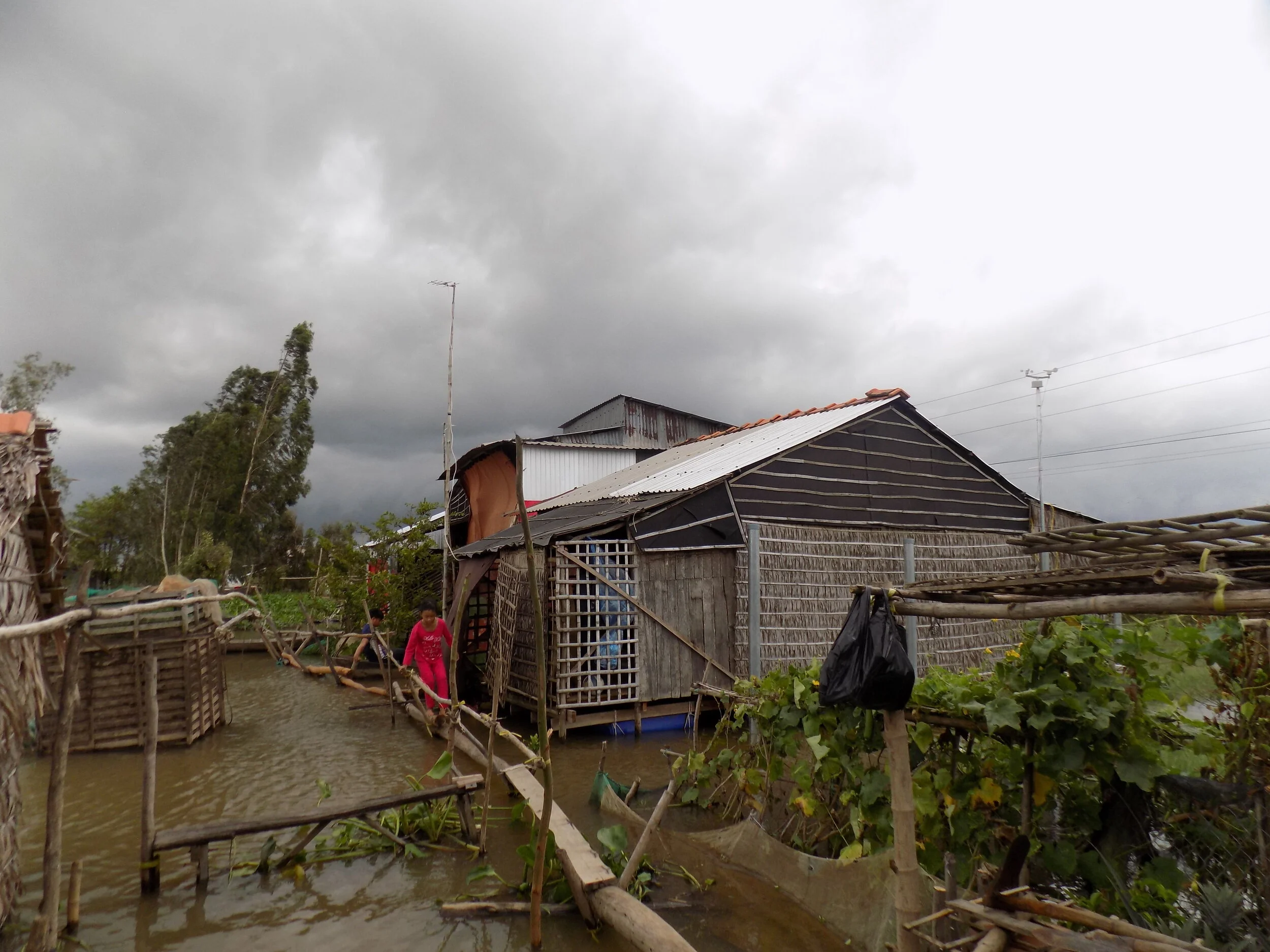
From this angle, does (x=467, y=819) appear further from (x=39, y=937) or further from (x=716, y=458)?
(x=716, y=458)

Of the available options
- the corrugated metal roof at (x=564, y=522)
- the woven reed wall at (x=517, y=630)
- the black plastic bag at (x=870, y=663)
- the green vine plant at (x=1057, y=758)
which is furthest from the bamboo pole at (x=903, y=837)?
the woven reed wall at (x=517, y=630)

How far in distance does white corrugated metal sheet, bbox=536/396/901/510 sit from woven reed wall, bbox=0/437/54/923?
24.1ft

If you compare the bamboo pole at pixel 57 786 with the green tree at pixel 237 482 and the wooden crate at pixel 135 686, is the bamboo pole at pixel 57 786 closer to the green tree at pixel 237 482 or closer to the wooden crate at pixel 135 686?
the wooden crate at pixel 135 686

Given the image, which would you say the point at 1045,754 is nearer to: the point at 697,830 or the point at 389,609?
the point at 697,830

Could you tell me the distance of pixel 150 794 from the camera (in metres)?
4.73

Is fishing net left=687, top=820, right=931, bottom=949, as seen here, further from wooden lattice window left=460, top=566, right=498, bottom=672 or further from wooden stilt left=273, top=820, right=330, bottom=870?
wooden lattice window left=460, top=566, right=498, bottom=672

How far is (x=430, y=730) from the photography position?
29.9ft

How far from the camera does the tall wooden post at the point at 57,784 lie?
3682 mm

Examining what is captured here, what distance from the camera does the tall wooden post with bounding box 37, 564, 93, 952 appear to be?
3.68 metres

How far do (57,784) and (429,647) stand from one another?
5759 mm

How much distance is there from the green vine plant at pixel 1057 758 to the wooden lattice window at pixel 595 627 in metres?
4.88

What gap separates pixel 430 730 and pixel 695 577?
13.2 feet

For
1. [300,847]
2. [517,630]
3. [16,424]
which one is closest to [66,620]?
[16,424]

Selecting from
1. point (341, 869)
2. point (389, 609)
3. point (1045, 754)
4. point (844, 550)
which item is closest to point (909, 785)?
point (1045, 754)
